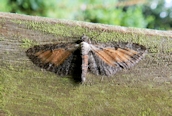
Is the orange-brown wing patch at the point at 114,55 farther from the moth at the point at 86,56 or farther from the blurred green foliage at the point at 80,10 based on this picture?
the blurred green foliage at the point at 80,10

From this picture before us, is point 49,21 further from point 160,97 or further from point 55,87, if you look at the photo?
point 160,97

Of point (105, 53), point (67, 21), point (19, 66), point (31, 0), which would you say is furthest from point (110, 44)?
point (31, 0)

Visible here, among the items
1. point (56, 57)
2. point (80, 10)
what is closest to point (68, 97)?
point (56, 57)

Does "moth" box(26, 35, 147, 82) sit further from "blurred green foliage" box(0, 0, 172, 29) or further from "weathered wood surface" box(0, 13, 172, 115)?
"blurred green foliage" box(0, 0, 172, 29)

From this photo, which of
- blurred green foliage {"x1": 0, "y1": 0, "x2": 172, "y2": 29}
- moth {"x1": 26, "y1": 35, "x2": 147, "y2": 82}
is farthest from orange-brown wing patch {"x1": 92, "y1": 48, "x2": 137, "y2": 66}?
blurred green foliage {"x1": 0, "y1": 0, "x2": 172, "y2": 29}

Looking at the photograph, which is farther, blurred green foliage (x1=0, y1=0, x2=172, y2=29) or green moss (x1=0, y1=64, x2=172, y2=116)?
blurred green foliage (x1=0, y1=0, x2=172, y2=29)

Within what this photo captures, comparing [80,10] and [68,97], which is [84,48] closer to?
[68,97]
